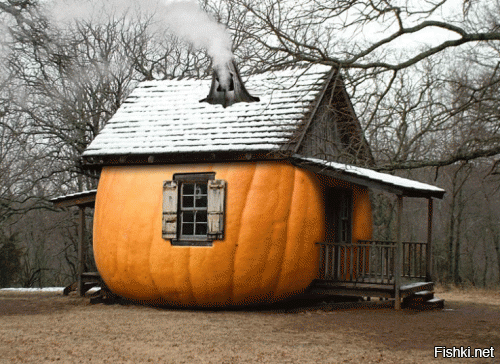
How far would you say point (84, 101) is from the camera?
73.3 feet

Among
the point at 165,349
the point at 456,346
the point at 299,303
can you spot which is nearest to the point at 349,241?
the point at 299,303

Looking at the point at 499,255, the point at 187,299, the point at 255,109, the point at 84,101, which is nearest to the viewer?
the point at 187,299

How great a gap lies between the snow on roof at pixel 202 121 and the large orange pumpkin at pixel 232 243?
442 millimetres

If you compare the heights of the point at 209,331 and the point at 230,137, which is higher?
the point at 230,137

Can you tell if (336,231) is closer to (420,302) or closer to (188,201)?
(420,302)

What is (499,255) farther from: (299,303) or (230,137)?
(230,137)

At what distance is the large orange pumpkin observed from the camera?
1201 centimetres

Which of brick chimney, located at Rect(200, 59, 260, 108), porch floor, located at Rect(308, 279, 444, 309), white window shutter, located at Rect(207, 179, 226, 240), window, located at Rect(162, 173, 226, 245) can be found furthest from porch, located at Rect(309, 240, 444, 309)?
brick chimney, located at Rect(200, 59, 260, 108)

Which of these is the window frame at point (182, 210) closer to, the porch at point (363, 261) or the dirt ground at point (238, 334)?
the dirt ground at point (238, 334)

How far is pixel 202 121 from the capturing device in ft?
44.5

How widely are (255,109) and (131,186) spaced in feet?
9.48

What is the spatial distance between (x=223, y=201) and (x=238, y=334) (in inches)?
126

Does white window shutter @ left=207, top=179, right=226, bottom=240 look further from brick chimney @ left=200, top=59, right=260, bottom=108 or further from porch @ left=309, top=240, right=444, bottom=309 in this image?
brick chimney @ left=200, top=59, right=260, bottom=108

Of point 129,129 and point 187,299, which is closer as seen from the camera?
point 187,299
